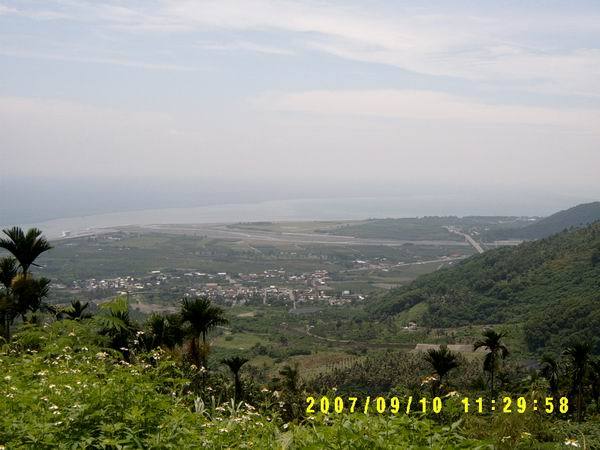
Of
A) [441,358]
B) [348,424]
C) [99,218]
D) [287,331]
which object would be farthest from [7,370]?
[99,218]

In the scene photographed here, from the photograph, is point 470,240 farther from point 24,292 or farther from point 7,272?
point 24,292

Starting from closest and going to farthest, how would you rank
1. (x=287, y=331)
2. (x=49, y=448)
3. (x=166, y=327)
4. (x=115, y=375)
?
(x=49, y=448), (x=115, y=375), (x=166, y=327), (x=287, y=331)

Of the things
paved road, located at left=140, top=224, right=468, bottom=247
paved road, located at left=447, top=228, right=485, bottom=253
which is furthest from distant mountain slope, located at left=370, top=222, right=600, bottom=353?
paved road, located at left=140, top=224, right=468, bottom=247

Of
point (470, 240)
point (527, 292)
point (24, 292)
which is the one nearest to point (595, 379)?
point (24, 292)

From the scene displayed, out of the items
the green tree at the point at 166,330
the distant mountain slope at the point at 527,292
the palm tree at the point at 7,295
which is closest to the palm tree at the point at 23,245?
the palm tree at the point at 7,295

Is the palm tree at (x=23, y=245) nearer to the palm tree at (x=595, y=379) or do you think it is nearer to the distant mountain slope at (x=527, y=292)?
the palm tree at (x=595, y=379)

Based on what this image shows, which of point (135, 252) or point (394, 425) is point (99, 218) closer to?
point (135, 252)
